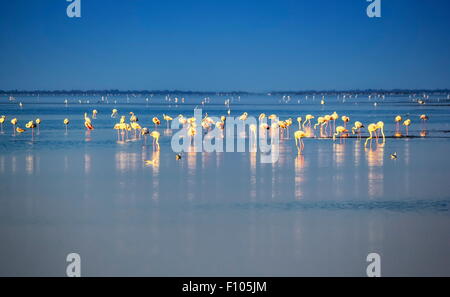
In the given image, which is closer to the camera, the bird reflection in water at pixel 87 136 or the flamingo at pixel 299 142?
the flamingo at pixel 299 142

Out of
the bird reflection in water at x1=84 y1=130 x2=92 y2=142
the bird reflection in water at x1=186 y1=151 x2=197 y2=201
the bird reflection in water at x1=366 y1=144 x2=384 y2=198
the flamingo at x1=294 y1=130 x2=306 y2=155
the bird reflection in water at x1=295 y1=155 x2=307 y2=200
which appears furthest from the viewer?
the bird reflection in water at x1=84 y1=130 x2=92 y2=142

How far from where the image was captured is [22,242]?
8547mm

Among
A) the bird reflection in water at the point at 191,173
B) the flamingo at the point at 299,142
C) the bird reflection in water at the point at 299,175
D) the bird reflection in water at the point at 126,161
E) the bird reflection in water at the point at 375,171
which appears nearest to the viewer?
the bird reflection in water at the point at 299,175

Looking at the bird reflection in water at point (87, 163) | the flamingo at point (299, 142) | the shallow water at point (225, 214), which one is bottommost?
the shallow water at point (225, 214)

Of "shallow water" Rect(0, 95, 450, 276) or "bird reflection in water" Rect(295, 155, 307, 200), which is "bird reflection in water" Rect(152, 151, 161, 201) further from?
"bird reflection in water" Rect(295, 155, 307, 200)

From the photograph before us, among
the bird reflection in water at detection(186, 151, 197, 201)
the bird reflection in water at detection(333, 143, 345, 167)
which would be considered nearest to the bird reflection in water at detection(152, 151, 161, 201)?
the bird reflection in water at detection(186, 151, 197, 201)

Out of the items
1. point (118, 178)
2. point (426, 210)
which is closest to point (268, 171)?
point (118, 178)

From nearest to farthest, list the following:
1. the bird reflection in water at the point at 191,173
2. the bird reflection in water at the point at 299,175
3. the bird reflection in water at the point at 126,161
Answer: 1. the bird reflection in water at the point at 299,175
2. the bird reflection in water at the point at 191,173
3. the bird reflection in water at the point at 126,161

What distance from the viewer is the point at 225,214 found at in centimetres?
1007

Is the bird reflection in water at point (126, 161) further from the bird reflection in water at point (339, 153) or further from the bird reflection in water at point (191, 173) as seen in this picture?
the bird reflection in water at point (339, 153)

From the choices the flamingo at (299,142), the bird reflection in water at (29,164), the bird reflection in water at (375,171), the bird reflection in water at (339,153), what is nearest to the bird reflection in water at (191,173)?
the flamingo at (299,142)

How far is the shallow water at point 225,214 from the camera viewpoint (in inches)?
306

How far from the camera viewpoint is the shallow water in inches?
306

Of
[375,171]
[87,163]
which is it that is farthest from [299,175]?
[87,163]
